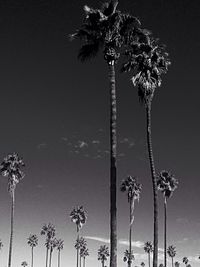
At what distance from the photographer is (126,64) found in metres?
29.7

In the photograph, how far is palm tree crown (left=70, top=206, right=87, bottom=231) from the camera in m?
105

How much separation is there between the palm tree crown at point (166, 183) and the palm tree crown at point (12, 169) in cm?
2216

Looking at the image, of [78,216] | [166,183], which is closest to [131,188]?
[166,183]

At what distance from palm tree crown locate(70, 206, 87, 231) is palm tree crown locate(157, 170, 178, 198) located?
38.4 metres

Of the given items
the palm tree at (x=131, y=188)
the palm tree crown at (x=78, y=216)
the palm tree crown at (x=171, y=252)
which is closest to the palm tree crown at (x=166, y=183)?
the palm tree at (x=131, y=188)

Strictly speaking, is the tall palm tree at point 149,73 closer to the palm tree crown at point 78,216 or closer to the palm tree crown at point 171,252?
the palm tree crown at point 78,216

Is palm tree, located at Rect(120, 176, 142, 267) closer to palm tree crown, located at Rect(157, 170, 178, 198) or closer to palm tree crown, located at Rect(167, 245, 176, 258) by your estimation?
palm tree crown, located at Rect(157, 170, 178, 198)

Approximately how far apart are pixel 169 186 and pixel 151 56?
41.6 m

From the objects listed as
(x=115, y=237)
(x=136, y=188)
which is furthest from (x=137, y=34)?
(x=136, y=188)

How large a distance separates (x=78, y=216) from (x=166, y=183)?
3944 centimetres

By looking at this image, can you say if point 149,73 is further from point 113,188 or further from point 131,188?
point 131,188

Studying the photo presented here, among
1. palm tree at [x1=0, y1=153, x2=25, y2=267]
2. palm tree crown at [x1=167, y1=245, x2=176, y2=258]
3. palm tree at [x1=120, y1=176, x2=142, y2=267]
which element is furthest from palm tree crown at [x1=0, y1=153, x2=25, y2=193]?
palm tree crown at [x1=167, y1=245, x2=176, y2=258]

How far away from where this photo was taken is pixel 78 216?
10538cm

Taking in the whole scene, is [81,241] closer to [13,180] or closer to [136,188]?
[136,188]
